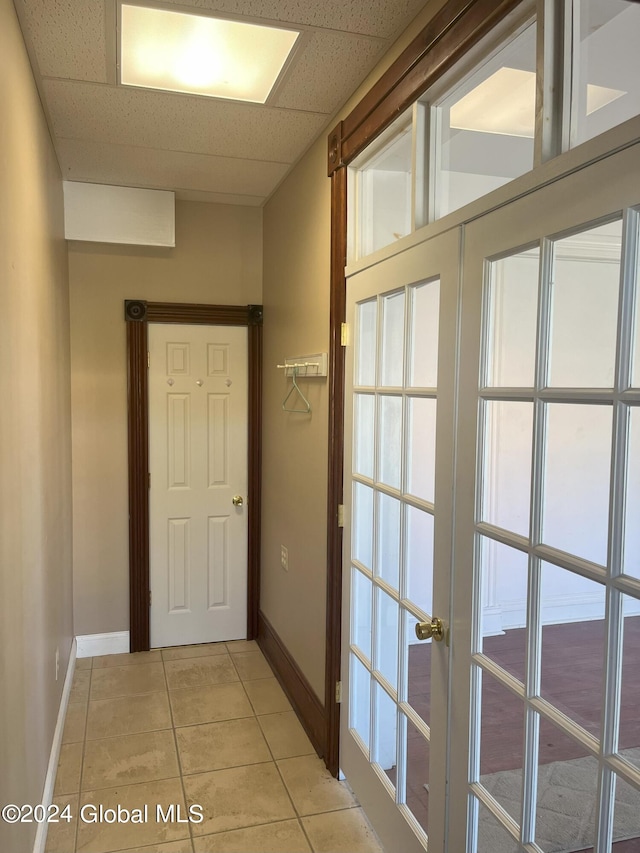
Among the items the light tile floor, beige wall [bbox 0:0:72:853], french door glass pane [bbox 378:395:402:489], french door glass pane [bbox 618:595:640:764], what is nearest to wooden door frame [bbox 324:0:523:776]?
the light tile floor

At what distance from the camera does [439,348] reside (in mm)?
1753

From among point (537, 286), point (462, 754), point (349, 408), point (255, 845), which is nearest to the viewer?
point (537, 286)

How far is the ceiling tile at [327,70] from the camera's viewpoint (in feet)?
6.66

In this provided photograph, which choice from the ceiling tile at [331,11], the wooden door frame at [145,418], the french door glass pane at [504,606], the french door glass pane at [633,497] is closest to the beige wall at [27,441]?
the ceiling tile at [331,11]

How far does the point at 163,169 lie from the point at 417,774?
289 centimetres

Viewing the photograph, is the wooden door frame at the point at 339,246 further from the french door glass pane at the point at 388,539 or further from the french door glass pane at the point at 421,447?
the french door glass pane at the point at 421,447

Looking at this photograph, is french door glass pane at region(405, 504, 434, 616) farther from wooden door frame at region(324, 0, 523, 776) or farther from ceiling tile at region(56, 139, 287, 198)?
ceiling tile at region(56, 139, 287, 198)

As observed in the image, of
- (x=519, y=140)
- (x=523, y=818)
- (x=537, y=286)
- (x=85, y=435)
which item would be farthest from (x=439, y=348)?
(x=85, y=435)

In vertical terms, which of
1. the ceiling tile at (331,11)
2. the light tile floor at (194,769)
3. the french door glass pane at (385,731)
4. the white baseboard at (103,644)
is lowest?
the light tile floor at (194,769)

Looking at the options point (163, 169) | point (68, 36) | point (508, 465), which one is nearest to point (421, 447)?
point (508, 465)

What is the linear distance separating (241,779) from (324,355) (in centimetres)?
175

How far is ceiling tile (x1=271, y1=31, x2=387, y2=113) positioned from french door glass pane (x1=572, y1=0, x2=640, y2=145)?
3.04ft

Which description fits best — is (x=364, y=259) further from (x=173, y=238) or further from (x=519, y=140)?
(x=173, y=238)

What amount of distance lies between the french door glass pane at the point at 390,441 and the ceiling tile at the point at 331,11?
1122 mm
